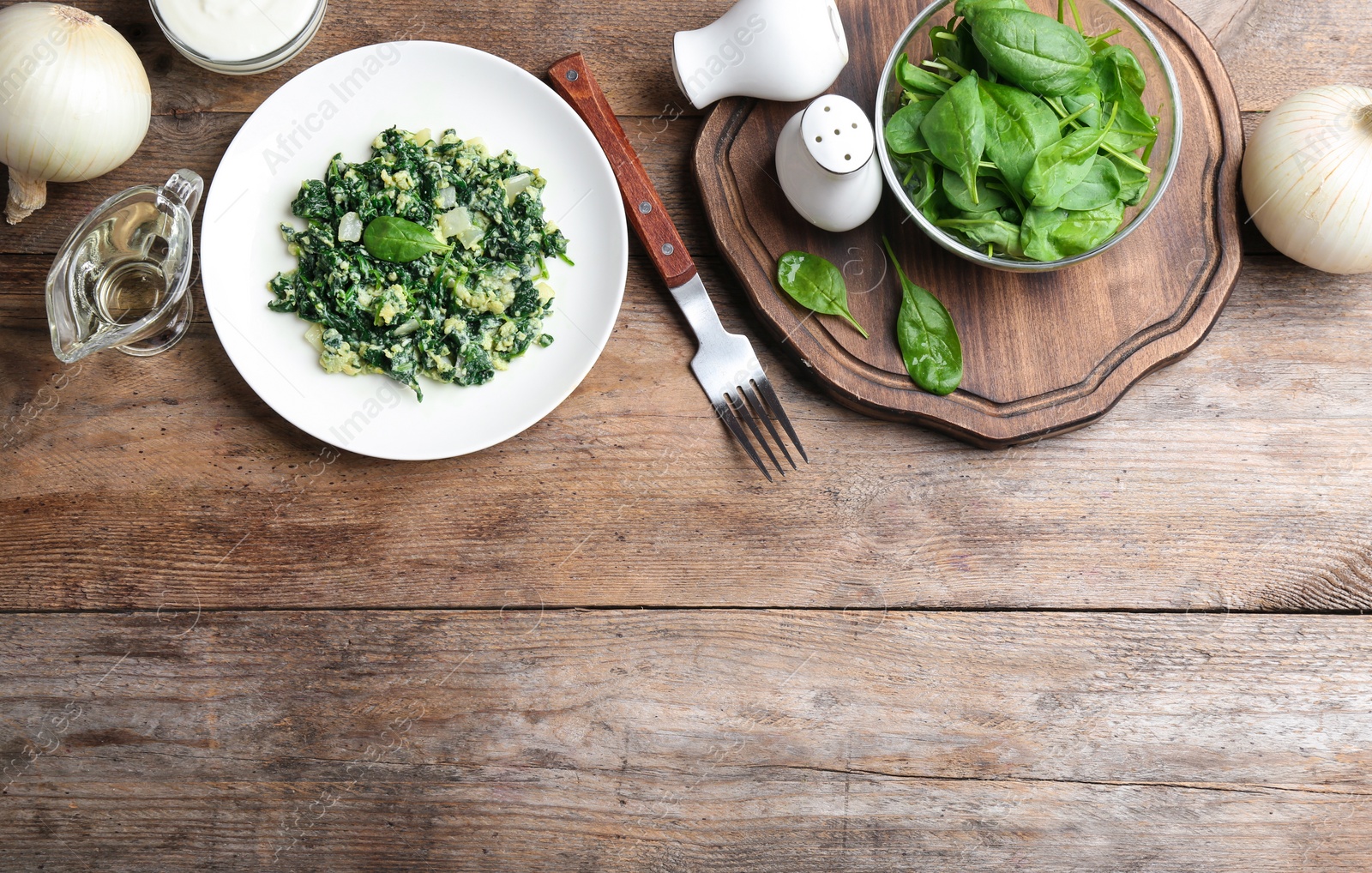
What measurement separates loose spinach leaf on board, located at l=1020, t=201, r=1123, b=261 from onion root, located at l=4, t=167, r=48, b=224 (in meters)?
1.72

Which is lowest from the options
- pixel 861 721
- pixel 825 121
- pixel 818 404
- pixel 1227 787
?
pixel 1227 787

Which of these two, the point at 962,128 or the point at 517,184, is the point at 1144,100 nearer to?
the point at 962,128

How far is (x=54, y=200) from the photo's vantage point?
1.57m

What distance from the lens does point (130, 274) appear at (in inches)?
59.9

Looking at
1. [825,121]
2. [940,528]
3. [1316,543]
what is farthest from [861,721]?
[825,121]

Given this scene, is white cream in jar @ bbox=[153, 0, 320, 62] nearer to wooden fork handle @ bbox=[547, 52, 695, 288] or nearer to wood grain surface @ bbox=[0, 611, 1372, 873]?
wooden fork handle @ bbox=[547, 52, 695, 288]

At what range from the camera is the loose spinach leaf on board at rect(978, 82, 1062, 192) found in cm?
132

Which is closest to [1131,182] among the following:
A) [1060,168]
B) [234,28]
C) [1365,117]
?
[1060,168]

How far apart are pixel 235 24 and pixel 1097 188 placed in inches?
59.9

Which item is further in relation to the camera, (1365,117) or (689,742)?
(689,742)

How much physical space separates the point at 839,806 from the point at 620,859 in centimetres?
43

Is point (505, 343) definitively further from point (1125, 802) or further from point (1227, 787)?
point (1227, 787)

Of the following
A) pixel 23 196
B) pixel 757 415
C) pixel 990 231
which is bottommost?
pixel 757 415

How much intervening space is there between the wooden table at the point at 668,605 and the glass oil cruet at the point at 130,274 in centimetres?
9
